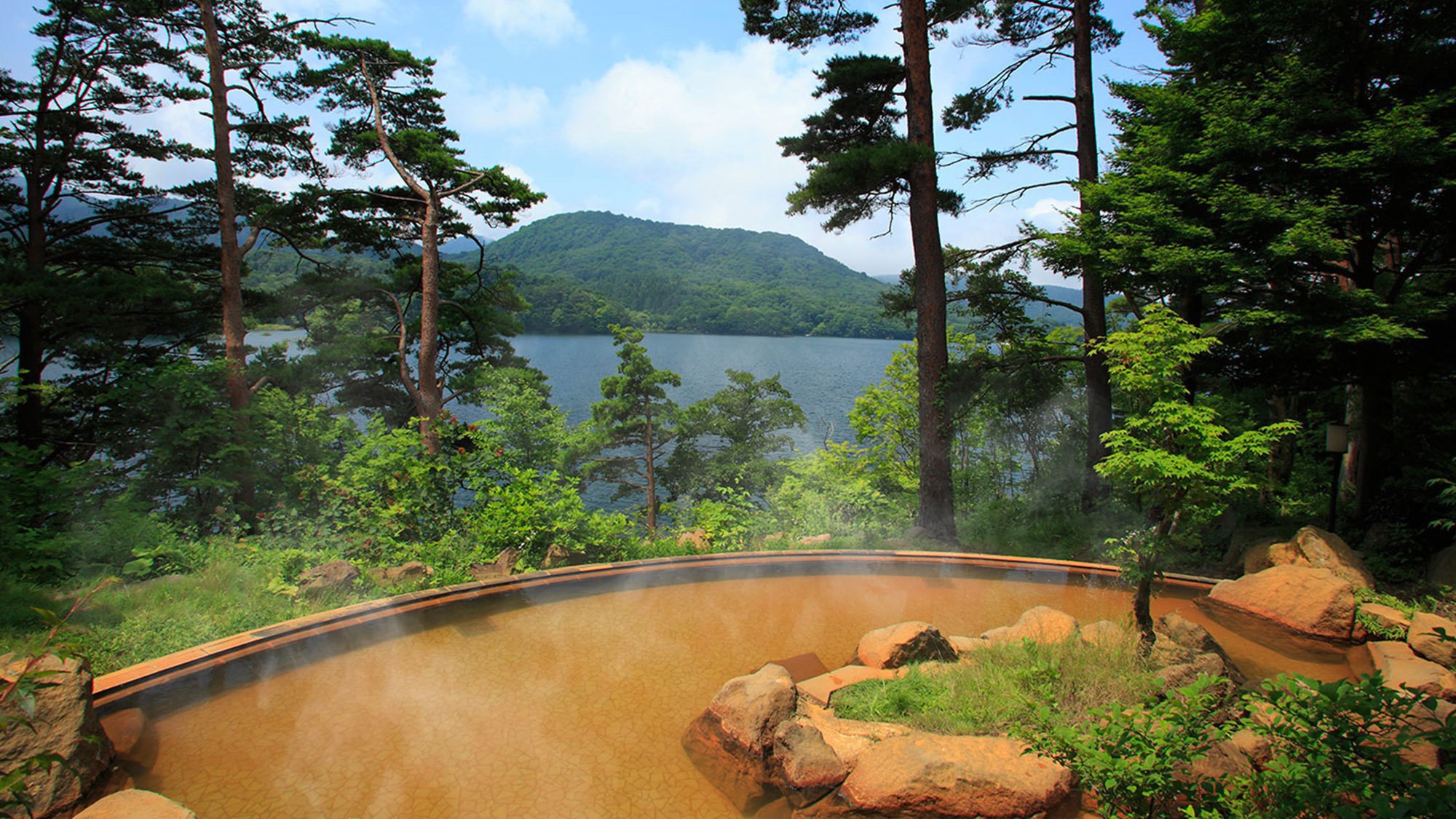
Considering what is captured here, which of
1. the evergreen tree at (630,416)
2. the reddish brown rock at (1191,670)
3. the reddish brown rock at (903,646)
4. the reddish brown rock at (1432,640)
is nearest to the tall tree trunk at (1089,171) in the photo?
the reddish brown rock at (1432,640)

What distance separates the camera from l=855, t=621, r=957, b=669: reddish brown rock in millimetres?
3729

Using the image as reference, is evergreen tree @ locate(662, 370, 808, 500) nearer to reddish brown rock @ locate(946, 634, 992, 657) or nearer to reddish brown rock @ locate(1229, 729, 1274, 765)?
reddish brown rock @ locate(946, 634, 992, 657)

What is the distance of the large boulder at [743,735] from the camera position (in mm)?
2756

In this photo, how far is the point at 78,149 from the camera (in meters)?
8.83

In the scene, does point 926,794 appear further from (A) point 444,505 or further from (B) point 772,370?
(B) point 772,370

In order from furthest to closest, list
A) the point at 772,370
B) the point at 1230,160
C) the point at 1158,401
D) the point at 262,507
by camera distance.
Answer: the point at 772,370 → the point at 262,507 → the point at 1230,160 → the point at 1158,401

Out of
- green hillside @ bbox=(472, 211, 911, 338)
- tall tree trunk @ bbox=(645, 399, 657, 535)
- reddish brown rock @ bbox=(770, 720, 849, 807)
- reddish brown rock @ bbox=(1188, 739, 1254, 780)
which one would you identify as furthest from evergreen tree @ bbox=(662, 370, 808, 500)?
green hillside @ bbox=(472, 211, 911, 338)

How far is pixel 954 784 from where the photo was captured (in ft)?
8.32

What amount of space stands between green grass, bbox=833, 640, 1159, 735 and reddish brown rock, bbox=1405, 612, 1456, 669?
1.67m

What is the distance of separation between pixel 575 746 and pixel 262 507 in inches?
302

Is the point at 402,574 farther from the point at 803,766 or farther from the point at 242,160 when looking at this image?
the point at 242,160

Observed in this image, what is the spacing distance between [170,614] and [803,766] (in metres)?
4.32

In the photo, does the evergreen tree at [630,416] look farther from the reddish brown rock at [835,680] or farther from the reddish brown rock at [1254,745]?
the reddish brown rock at [1254,745]

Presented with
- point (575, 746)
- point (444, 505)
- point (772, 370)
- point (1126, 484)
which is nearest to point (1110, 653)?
point (1126, 484)
